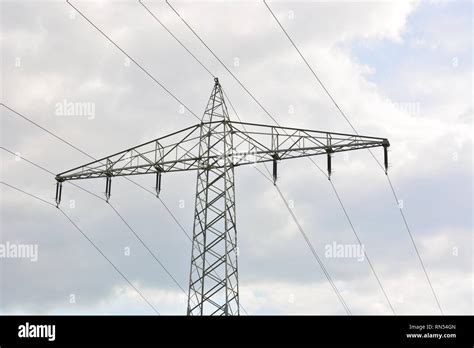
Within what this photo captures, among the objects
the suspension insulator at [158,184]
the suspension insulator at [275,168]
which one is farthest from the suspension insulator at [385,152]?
the suspension insulator at [158,184]

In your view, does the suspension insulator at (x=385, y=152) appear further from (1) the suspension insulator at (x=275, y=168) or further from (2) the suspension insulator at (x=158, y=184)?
(2) the suspension insulator at (x=158, y=184)

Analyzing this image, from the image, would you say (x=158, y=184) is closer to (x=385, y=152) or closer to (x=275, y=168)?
(x=275, y=168)

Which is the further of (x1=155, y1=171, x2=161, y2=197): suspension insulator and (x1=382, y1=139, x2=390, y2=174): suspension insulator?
(x1=155, y1=171, x2=161, y2=197): suspension insulator

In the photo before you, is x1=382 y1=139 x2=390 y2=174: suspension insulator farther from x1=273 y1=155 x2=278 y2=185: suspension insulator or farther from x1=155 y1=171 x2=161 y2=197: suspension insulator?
x1=155 y1=171 x2=161 y2=197: suspension insulator

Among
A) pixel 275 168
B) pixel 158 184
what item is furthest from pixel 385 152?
pixel 158 184

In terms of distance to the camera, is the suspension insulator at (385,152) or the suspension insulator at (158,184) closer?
the suspension insulator at (385,152)

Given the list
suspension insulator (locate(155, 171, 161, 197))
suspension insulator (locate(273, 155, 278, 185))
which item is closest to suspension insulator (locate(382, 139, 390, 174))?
suspension insulator (locate(273, 155, 278, 185))

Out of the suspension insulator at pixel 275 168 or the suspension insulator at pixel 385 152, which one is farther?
the suspension insulator at pixel 275 168
